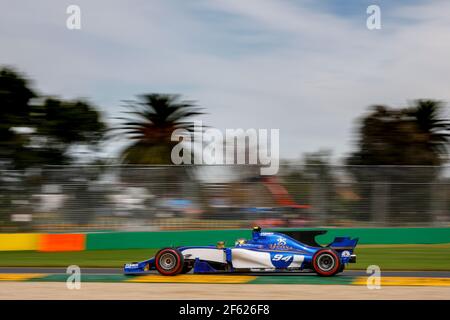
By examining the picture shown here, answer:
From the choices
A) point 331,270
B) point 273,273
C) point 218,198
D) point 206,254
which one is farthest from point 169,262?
point 218,198

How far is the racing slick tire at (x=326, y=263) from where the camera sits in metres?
11.5

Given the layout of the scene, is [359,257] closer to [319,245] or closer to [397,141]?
[319,245]

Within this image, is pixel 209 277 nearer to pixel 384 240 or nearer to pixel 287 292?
pixel 287 292

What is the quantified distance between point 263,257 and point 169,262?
154cm

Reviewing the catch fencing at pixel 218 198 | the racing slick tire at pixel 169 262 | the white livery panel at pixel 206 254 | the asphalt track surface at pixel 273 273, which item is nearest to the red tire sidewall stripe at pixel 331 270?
the asphalt track surface at pixel 273 273

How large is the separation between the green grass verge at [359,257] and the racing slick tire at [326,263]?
2.52 m

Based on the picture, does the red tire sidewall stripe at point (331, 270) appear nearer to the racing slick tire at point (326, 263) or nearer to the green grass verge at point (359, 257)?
the racing slick tire at point (326, 263)

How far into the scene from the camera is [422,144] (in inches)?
1399

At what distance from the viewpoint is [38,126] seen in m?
33.4

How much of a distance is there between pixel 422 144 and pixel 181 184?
19.8m

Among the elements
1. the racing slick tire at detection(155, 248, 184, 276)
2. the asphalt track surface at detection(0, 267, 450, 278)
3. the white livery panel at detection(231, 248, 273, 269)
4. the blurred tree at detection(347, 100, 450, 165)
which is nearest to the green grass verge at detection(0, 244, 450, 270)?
the asphalt track surface at detection(0, 267, 450, 278)

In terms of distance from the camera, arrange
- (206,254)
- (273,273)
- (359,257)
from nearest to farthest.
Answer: (206,254)
(273,273)
(359,257)

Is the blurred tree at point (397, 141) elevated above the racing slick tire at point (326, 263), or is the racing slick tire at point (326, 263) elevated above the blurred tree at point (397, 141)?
the blurred tree at point (397, 141)
